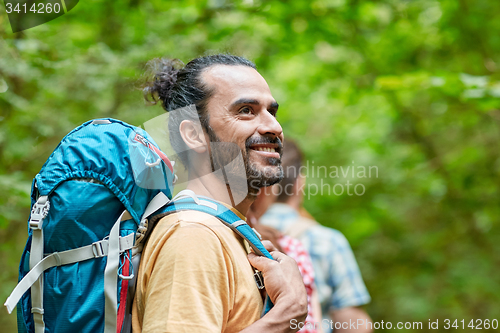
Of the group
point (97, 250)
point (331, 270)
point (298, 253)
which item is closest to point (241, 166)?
point (97, 250)

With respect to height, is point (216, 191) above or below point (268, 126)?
below

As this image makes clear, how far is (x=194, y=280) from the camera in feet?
3.91

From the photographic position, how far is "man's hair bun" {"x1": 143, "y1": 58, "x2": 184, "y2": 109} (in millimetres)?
1859

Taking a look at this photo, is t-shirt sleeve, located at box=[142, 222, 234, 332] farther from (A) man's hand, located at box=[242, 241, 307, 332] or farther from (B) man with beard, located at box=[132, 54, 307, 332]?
(A) man's hand, located at box=[242, 241, 307, 332]

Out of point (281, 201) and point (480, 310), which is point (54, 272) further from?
point (480, 310)

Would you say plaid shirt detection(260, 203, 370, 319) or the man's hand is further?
plaid shirt detection(260, 203, 370, 319)

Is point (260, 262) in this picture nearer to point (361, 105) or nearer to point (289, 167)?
point (289, 167)

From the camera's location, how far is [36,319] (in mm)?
1232

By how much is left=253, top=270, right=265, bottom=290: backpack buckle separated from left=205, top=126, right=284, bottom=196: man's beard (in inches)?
14.0

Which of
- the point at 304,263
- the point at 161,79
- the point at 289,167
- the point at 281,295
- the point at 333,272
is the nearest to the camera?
the point at 281,295

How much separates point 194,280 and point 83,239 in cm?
37

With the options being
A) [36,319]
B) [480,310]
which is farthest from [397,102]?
[36,319]

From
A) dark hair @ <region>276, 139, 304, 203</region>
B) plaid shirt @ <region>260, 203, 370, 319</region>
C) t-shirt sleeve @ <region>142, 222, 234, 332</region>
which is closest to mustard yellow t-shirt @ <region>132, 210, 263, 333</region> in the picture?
t-shirt sleeve @ <region>142, 222, 234, 332</region>

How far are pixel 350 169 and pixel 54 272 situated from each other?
5127 mm
